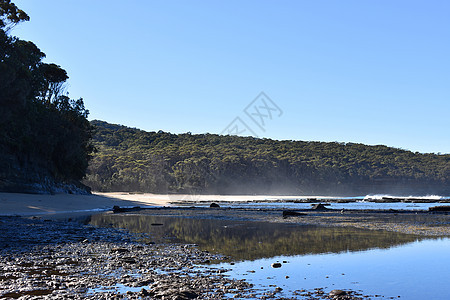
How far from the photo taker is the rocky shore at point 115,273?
1011 centimetres

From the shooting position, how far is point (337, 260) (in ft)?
51.1

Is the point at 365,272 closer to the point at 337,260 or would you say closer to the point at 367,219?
the point at 337,260

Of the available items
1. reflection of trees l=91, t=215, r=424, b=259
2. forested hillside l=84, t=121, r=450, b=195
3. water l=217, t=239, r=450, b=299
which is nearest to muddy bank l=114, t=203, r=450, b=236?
reflection of trees l=91, t=215, r=424, b=259

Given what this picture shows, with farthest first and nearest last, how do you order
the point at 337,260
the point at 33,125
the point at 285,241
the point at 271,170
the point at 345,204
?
→ 1. the point at 271,170
2. the point at 345,204
3. the point at 33,125
4. the point at 285,241
5. the point at 337,260

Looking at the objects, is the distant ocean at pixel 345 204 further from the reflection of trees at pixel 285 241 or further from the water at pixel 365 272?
the water at pixel 365 272

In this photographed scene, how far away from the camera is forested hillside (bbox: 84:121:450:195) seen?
151 meters

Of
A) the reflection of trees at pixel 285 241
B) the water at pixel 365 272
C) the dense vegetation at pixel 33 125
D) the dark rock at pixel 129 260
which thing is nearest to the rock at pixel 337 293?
the water at pixel 365 272

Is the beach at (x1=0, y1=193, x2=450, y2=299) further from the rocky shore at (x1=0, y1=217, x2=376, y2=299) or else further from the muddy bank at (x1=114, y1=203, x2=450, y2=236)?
the muddy bank at (x1=114, y1=203, x2=450, y2=236)

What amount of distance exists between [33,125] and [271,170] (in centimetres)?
12255

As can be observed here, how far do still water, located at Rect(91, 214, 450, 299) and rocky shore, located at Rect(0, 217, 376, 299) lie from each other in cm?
85

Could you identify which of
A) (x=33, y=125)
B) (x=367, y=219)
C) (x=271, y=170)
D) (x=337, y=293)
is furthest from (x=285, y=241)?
(x=271, y=170)

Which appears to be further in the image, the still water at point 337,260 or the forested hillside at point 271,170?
the forested hillside at point 271,170

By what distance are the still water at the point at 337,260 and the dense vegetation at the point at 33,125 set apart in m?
31.6

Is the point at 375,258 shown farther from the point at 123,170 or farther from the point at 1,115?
the point at 123,170
